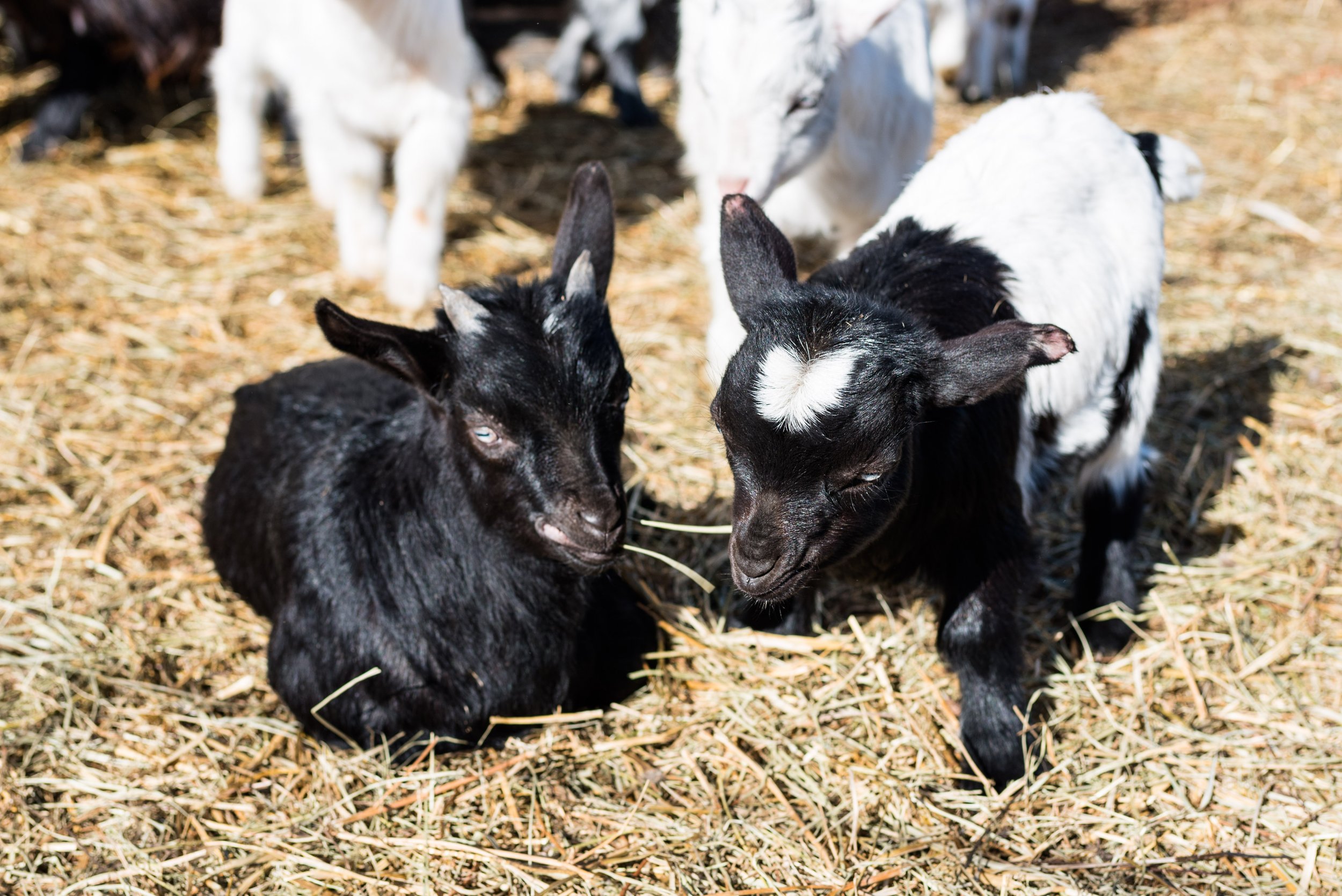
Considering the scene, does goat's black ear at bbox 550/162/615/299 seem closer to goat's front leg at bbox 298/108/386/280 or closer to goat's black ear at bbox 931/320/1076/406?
goat's black ear at bbox 931/320/1076/406

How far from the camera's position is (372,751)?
3.17 meters

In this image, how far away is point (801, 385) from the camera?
8.00 feet

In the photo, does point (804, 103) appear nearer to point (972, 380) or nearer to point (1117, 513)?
point (1117, 513)

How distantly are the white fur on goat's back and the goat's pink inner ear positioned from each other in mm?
736

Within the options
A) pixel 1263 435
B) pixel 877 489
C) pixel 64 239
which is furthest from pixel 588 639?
pixel 64 239

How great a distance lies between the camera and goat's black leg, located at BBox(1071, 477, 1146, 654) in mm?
3656

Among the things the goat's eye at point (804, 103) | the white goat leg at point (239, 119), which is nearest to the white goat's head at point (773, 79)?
the goat's eye at point (804, 103)

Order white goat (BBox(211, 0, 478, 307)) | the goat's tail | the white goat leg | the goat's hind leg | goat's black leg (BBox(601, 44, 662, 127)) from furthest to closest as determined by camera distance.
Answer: goat's black leg (BBox(601, 44, 662, 127)) < the white goat leg < white goat (BBox(211, 0, 478, 307)) < the goat's tail < the goat's hind leg

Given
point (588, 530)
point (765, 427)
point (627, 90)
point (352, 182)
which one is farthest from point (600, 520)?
point (627, 90)

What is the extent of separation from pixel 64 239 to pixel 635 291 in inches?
123

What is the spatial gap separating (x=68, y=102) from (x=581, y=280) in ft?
19.2

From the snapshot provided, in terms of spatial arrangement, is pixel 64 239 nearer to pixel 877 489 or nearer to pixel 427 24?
pixel 427 24

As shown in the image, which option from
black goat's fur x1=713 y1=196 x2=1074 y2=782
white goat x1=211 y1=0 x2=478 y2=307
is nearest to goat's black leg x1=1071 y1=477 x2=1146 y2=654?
black goat's fur x1=713 y1=196 x2=1074 y2=782

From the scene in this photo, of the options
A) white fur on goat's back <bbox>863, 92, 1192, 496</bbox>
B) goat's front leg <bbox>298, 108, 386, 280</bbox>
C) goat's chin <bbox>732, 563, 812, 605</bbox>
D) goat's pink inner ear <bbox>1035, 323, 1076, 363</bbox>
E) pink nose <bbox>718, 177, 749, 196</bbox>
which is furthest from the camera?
goat's front leg <bbox>298, 108, 386, 280</bbox>
